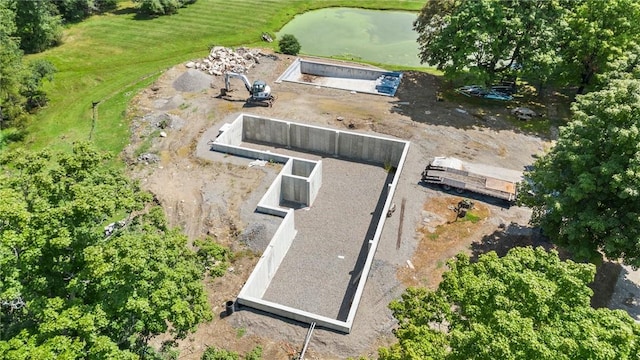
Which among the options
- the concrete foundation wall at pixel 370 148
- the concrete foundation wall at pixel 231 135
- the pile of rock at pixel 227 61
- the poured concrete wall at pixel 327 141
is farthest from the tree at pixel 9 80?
the concrete foundation wall at pixel 370 148

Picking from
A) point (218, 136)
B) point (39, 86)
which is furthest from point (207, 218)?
point (39, 86)

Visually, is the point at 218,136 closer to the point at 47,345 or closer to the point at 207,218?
the point at 207,218

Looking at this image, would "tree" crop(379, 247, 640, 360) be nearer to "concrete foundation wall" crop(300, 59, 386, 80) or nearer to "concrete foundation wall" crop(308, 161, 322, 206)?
"concrete foundation wall" crop(308, 161, 322, 206)

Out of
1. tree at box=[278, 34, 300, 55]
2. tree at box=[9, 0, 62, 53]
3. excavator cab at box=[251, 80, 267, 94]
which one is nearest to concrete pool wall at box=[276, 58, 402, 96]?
tree at box=[278, 34, 300, 55]

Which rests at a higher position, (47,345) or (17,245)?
(17,245)

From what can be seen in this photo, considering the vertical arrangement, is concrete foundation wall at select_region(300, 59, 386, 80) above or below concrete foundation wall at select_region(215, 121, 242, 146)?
above
